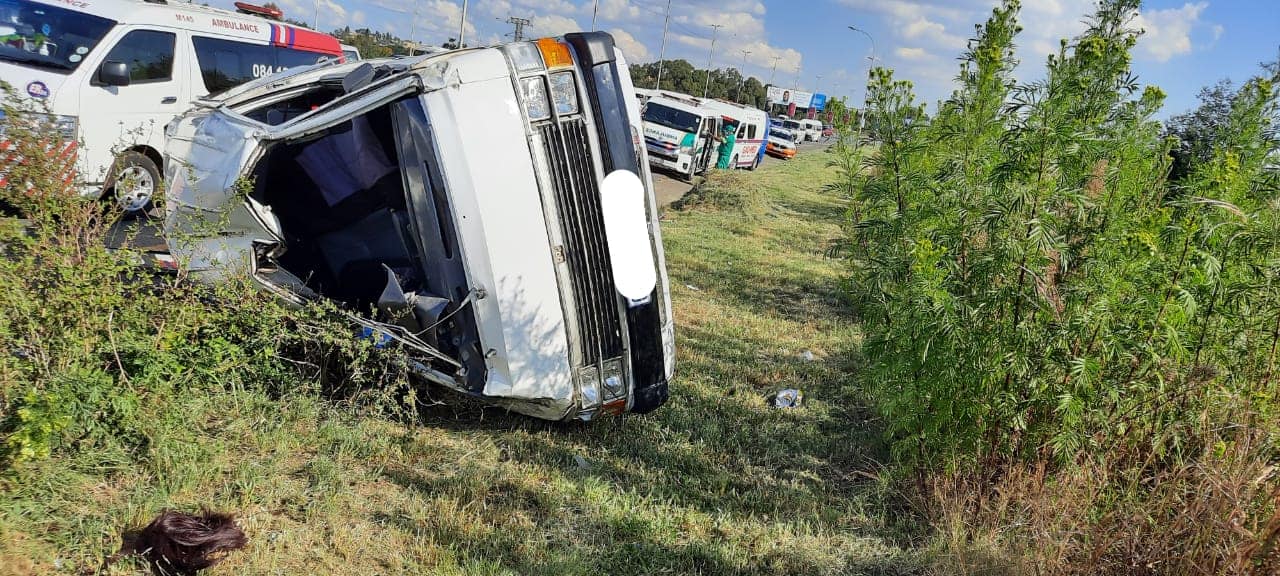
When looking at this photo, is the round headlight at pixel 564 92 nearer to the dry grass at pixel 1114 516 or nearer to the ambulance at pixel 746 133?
the dry grass at pixel 1114 516

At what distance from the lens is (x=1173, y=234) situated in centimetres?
357

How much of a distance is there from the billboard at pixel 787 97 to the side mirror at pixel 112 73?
194 feet

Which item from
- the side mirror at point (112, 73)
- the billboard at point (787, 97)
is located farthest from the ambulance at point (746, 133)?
the billboard at point (787, 97)

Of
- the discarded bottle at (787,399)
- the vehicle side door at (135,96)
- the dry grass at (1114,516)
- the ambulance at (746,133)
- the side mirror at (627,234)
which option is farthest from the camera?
the ambulance at (746,133)

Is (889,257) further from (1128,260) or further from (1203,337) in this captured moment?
(1203,337)

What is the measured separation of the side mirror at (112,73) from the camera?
717 cm

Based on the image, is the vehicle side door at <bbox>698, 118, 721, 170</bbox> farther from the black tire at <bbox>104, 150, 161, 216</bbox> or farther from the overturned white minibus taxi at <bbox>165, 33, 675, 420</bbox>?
the overturned white minibus taxi at <bbox>165, 33, 675, 420</bbox>

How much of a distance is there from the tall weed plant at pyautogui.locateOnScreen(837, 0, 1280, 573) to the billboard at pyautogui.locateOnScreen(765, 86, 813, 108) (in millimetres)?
60901

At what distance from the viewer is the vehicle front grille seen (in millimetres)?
4078

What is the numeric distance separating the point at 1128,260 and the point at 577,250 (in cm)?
264

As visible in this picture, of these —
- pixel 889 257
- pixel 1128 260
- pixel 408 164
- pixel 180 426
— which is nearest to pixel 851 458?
pixel 889 257

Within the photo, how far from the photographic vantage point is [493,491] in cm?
372

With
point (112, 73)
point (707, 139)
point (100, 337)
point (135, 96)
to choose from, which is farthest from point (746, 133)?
point (100, 337)

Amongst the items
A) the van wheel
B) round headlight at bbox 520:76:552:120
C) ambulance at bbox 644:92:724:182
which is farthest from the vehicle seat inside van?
ambulance at bbox 644:92:724:182
